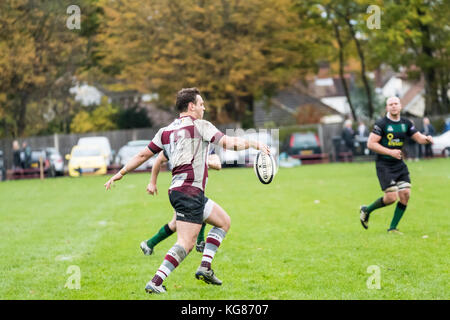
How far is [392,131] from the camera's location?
1043cm

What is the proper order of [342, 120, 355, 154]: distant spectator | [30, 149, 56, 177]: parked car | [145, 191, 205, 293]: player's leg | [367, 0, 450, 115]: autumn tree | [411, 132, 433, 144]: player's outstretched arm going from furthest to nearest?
[367, 0, 450, 115]: autumn tree, [30, 149, 56, 177]: parked car, [342, 120, 355, 154]: distant spectator, [411, 132, 433, 144]: player's outstretched arm, [145, 191, 205, 293]: player's leg

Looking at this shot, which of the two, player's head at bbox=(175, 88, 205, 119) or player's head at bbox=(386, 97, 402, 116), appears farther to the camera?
player's head at bbox=(386, 97, 402, 116)

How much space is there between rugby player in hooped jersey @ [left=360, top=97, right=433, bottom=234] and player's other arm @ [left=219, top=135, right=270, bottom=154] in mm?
4427

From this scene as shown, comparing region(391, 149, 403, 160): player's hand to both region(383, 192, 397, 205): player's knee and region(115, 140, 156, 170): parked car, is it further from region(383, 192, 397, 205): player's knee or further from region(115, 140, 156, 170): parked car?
region(115, 140, 156, 170): parked car

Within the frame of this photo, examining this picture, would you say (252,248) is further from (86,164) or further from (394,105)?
(86,164)

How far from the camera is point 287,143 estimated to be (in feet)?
116

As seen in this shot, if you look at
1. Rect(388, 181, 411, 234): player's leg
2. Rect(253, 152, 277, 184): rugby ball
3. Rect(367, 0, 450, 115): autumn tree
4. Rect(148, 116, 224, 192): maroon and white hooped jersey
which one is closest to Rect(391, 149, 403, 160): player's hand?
Rect(388, 181, 411, 234): player's leg

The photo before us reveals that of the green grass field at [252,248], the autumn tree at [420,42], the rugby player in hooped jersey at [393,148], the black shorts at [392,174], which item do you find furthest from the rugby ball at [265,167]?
the autumn tree at [420,42]

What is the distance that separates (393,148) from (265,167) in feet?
15.2

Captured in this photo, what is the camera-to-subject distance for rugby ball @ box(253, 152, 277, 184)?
643 centimetres

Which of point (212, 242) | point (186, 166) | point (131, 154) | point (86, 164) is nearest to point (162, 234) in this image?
point (212, 242)

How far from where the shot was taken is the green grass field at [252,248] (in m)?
6.87
